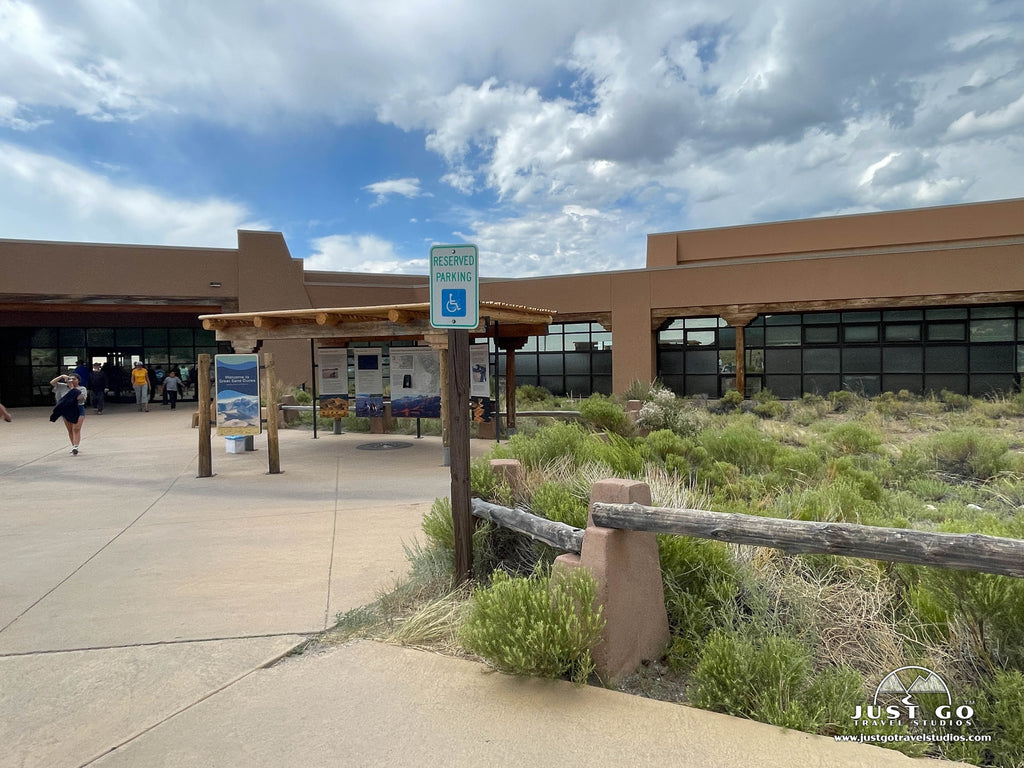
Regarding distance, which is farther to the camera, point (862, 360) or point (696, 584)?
point (862, 360)

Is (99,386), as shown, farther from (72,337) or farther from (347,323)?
(347,323)

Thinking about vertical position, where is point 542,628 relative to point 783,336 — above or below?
below

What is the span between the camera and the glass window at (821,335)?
21.5 metres

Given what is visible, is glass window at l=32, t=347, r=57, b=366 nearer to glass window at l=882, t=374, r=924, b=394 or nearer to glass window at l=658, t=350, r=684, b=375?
glass window at l=658, t=350, r=684, b=375

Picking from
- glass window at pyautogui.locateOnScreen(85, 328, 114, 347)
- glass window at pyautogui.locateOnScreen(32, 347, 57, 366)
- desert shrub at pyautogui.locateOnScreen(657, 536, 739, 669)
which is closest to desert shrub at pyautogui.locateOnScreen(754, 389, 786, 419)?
desert shrub at pyautogui.locateOnScreen(657, 536, 739, 669)

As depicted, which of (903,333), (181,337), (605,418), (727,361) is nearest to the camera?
(605,418)

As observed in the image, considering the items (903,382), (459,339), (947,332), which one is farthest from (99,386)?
(947,332)

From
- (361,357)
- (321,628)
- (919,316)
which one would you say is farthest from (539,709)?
(919,316)

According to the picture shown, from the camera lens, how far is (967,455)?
30.4 feet

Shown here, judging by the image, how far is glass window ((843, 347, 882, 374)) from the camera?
2106 cm

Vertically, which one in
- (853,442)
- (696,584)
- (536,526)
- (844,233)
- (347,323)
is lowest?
(696,584)

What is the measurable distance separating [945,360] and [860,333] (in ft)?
8.02

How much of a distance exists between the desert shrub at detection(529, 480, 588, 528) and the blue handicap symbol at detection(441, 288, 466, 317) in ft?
4.63

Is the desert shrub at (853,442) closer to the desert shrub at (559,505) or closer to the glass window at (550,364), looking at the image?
the desert shrub at (559,505)
